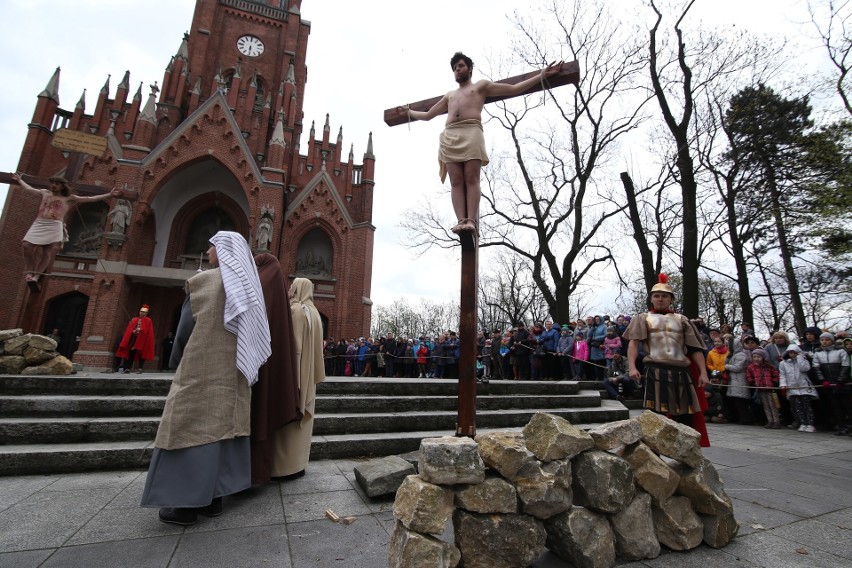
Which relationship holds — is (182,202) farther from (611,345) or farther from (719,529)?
(719,529)

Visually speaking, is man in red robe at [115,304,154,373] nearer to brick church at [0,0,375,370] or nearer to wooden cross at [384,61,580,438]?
brick church at [0,0,375,370]

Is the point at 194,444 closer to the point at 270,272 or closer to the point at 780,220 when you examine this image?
the point at 270,272

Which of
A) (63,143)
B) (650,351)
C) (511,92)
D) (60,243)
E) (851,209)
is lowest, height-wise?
(650,351)

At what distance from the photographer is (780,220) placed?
45.2ft

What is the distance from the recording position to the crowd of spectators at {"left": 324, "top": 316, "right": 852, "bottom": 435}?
296 inches

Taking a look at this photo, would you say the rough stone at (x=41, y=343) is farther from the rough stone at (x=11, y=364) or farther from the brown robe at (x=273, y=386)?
the brown robe at (x=273, y=386)

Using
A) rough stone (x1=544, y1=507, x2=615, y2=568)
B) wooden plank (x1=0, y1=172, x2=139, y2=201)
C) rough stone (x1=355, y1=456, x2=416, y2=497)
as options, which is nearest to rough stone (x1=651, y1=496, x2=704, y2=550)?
rough stone (x1=544, y1=507, x2=615, y2=568)

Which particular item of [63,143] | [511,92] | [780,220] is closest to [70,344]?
[63,143]

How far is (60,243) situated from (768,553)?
1071 cm

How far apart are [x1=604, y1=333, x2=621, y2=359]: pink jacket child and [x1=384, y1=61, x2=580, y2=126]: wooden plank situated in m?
7.36

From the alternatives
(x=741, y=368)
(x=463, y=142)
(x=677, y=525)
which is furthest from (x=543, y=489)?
(x=741, y=368)

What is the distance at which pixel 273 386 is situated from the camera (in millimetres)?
3412

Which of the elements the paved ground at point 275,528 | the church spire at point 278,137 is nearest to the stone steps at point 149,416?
the paved ground at point 275,528

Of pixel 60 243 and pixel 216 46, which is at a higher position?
pixel 216 46
